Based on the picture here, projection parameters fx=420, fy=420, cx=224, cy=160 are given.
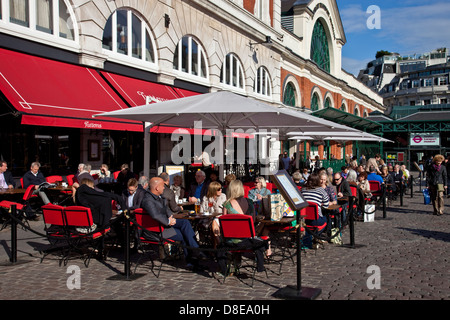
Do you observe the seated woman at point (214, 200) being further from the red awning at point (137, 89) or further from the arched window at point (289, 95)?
the arched window at point (289, 95)

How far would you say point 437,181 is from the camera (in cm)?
1300

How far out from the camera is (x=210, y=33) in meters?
19.1

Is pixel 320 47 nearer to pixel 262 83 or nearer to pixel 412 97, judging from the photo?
pixel 262 83

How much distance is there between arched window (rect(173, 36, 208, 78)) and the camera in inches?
683

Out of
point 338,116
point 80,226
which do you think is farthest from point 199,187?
point 338,116

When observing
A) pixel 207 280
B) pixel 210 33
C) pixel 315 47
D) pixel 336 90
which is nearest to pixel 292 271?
pixel 207 280

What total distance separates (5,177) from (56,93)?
8.09 feet

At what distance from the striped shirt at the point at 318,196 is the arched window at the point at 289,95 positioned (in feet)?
69.2

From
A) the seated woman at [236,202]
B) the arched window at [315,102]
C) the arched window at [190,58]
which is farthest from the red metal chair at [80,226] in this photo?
the arched window at [315,102]

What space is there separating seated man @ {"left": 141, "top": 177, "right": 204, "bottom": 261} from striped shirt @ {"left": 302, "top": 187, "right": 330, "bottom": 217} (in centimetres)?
251

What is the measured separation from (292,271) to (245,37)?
17788 mm

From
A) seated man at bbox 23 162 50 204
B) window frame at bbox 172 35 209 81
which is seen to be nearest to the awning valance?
window frame at bbox 172 35 209 81

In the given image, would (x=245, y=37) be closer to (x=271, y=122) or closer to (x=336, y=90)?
(x=271, y=122)

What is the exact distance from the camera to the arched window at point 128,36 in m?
14.0
